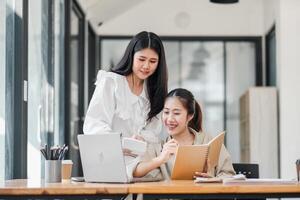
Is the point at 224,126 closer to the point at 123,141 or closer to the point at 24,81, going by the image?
the point at 24,81

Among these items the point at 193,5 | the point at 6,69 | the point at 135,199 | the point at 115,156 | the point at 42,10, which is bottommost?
the point at 135,199

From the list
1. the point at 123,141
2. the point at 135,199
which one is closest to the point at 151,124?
the point at 123,141

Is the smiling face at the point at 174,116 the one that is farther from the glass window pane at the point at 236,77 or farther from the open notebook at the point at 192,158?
the glass window pane at the point at 236,77

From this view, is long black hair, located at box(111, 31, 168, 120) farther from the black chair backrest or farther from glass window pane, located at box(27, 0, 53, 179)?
glass window pane, located at box(27, 0, 53, 179)

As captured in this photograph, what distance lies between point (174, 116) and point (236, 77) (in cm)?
573

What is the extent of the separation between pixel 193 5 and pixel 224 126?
64.8 inches

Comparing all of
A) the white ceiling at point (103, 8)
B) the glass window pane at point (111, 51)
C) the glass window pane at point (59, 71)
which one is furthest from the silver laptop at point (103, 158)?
the glass window pane at point (111, 51)

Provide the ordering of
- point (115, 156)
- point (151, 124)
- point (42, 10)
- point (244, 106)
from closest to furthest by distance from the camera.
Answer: point (115, 156), point (151, 124), point (42, 10), point (244, 106)

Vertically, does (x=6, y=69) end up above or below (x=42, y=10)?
below

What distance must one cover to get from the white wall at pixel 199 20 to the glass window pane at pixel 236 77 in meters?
0.20

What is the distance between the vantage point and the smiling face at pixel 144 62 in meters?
2.77

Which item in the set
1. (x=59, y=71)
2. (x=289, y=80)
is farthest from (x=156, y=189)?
(x=289, y=80)

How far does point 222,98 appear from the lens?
8.54m

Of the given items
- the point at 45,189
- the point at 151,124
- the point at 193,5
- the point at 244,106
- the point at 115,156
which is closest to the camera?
the point at 45,189
